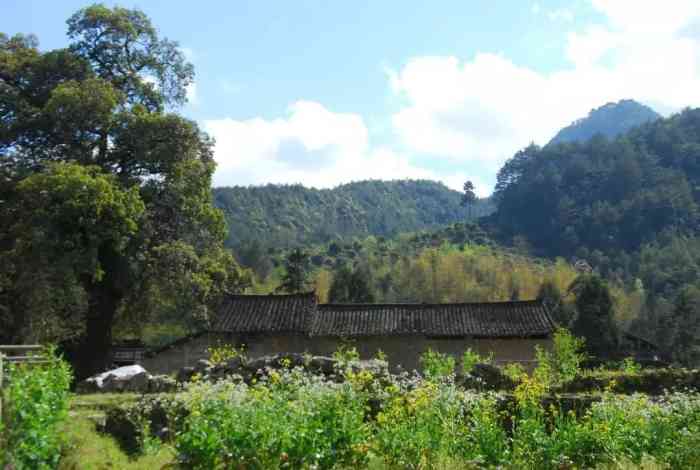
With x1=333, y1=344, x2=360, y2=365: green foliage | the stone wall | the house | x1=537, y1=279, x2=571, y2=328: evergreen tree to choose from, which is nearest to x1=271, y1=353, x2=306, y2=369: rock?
x1=333, y1=344, x2=360, y2=365: green foliage

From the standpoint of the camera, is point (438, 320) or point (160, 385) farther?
point (438, 320)

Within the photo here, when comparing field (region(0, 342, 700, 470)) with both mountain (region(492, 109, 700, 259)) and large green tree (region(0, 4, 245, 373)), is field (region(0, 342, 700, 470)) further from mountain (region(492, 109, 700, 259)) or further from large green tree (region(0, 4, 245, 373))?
mountain (region(492, 109, 700, 259))

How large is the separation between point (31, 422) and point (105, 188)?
45.5 ft

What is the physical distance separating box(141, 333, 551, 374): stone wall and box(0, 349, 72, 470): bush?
15643 mm

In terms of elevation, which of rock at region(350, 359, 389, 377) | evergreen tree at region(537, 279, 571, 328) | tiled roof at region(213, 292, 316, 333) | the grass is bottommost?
the grass

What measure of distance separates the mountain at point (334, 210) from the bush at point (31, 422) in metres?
91.2

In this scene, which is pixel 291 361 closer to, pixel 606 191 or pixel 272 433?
pixel 272 433

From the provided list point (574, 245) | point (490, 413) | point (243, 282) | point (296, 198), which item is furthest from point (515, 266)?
point (296, 198)

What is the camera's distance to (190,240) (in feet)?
83.0

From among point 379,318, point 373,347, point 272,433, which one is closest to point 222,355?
point 373,347

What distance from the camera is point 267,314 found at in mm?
25766

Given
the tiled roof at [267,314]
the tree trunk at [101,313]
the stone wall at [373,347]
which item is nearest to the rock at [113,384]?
the tree trunk at [101,313]

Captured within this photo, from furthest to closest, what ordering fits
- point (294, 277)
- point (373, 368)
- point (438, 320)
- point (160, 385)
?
point (294, 277), point (438, 320), point (160, 385), point (373, 368)

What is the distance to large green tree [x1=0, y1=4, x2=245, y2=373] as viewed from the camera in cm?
2119
